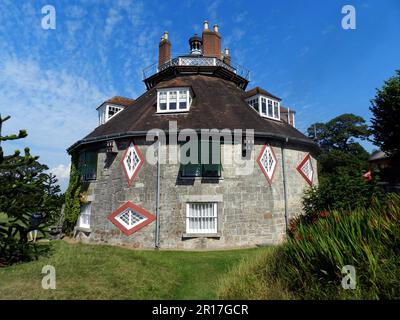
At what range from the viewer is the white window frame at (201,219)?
13852 mm

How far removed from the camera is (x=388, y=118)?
22.8 metres

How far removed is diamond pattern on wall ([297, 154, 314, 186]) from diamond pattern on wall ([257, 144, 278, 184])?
98.5 inches

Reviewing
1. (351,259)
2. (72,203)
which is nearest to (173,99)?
(72,203)

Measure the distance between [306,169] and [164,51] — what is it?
59.6ft

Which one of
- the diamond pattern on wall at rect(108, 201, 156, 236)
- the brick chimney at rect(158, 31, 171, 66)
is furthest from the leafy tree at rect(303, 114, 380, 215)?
the brick chimney at rect(158, 31, 171, 66)

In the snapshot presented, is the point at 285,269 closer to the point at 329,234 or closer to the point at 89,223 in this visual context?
the point at 329,234

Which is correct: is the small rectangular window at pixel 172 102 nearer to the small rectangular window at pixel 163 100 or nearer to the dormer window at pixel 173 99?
the dormer window at pixel 173 99

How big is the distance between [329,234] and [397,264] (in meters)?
1.65

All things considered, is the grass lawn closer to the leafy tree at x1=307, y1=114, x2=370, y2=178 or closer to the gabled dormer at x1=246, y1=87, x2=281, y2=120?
the gabled dormer at x1=246, y1=87, x2=281, y2=120

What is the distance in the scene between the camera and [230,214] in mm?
14000

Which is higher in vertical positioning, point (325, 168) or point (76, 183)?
point (325, 168)

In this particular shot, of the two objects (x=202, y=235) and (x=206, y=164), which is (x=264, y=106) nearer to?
(x=206, y=164)

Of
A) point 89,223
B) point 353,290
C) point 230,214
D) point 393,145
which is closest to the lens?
point 353,290
